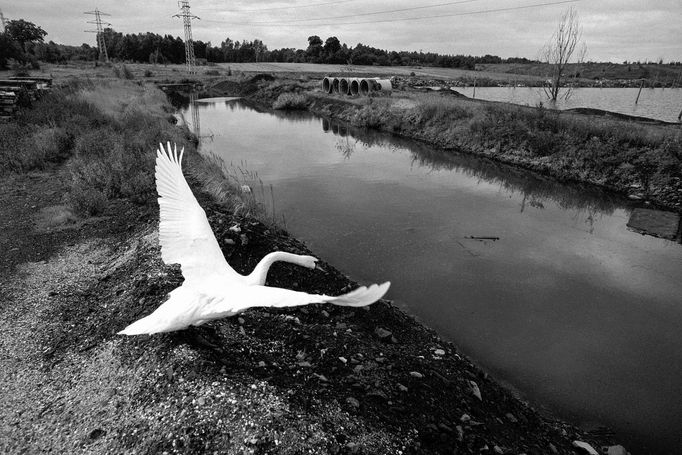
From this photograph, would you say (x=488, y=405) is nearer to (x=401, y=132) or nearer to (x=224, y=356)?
(x=224, y=356)

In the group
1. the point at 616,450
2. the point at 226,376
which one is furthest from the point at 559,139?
the point at 226,376

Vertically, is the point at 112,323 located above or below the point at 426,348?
above

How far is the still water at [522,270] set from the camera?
16.8ft

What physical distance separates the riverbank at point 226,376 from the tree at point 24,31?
6703cm

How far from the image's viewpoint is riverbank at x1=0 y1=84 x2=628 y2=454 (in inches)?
126

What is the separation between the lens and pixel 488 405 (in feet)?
14.1

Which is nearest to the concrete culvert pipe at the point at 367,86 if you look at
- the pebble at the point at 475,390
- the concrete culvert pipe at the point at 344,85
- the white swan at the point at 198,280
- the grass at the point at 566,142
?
the concrete culvert pipe at the point at 344,85

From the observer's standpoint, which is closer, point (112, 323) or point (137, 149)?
point (112, 323)

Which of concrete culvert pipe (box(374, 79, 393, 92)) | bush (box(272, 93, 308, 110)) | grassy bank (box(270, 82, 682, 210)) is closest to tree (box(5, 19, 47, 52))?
bush (box(272, 93, 308, 110))

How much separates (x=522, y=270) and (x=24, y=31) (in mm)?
72695

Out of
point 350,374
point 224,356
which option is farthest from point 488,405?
point 224,356

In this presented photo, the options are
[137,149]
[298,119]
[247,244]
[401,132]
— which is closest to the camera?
[247,244]

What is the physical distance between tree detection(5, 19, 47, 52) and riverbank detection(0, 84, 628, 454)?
220 ft

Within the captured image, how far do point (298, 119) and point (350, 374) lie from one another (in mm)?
24795
